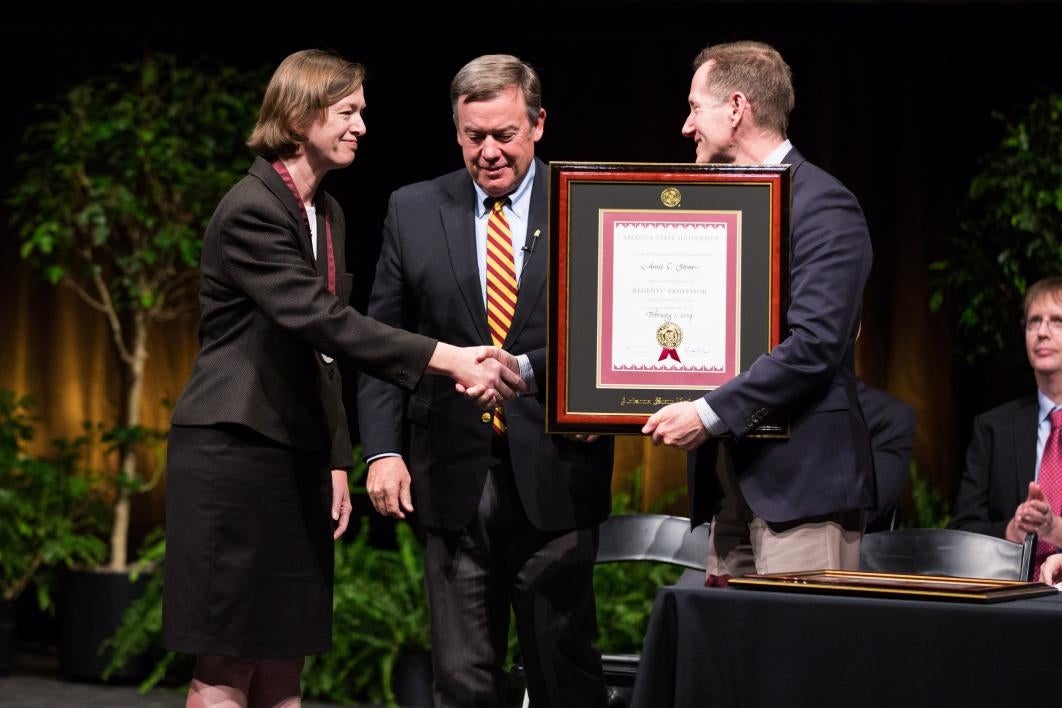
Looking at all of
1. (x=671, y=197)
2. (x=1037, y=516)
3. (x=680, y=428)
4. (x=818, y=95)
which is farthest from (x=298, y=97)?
(x=818, y=95)

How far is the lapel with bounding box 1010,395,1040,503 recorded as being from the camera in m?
4.29

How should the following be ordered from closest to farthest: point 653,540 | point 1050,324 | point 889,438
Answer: point 653,540, point 1050,324, point 889,438

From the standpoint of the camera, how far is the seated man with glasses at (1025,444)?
4211 mm

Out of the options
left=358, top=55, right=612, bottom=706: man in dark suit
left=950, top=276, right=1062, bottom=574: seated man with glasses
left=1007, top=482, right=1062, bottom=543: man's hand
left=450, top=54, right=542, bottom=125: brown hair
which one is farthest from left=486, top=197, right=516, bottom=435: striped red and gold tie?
left=950, top=276, right=1062, bottom=574: seated man with glasses

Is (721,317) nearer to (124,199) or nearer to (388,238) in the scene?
(388,238)

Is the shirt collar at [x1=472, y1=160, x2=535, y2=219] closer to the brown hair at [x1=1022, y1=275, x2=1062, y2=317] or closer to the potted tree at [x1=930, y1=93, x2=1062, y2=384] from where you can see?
the brown hair at [x1=1022, y1=275, x2=1062, y2=317]

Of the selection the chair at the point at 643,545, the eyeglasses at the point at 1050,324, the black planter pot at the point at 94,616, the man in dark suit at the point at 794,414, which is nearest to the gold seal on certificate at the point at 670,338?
the man in dark suit at the point at 794,414

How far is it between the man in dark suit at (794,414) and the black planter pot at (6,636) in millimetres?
3721

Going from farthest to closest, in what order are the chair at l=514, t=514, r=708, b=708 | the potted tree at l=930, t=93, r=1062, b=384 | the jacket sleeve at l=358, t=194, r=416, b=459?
the potted tree at l=930, t=93, r=1062, b=384, the chair at l=514, t=514, r=708, b=708, the jacket sleeve at l=358, t=194, r=416, b=459

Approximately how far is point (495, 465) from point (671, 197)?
712 mm

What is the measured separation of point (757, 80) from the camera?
274 cm

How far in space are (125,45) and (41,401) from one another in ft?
5.46

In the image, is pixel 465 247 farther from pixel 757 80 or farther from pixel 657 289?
pixel 757 80

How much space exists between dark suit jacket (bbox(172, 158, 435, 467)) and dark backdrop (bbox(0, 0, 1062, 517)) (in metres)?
3.21
